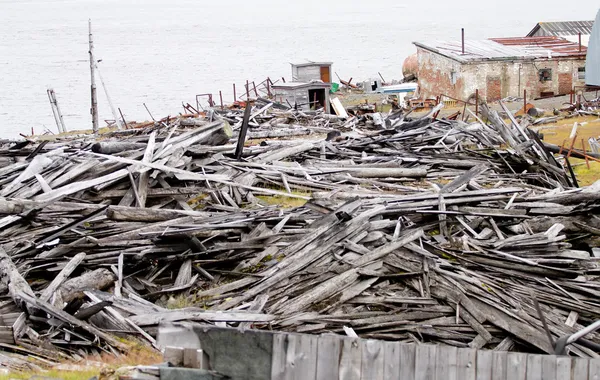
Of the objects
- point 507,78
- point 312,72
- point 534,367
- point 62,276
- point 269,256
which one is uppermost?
point 534,367

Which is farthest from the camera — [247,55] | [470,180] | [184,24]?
[184,24]

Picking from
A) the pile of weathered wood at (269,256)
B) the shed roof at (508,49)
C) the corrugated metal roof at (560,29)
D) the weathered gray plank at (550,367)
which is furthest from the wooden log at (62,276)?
the corrugated metal roof at (560,29)

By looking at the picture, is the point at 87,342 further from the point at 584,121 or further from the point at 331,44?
the point at 331,44

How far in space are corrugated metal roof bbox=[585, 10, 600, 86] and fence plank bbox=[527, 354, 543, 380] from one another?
2976cm

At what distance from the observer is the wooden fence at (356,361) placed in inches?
221

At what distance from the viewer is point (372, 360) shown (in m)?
5.75

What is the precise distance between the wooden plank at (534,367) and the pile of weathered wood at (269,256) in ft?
12.8

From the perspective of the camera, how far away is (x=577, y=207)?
13.0 metres

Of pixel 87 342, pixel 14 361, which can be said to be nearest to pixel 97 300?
pixel 87 342

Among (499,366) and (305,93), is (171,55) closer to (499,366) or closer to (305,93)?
(305,93)

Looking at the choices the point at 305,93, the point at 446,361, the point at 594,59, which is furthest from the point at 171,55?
the point at 446,361

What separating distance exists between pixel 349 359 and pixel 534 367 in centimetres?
142

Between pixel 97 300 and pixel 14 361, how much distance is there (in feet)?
5.20

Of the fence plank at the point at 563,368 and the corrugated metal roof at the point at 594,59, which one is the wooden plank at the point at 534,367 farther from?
the corrugated metal roof at the point at 594,59
